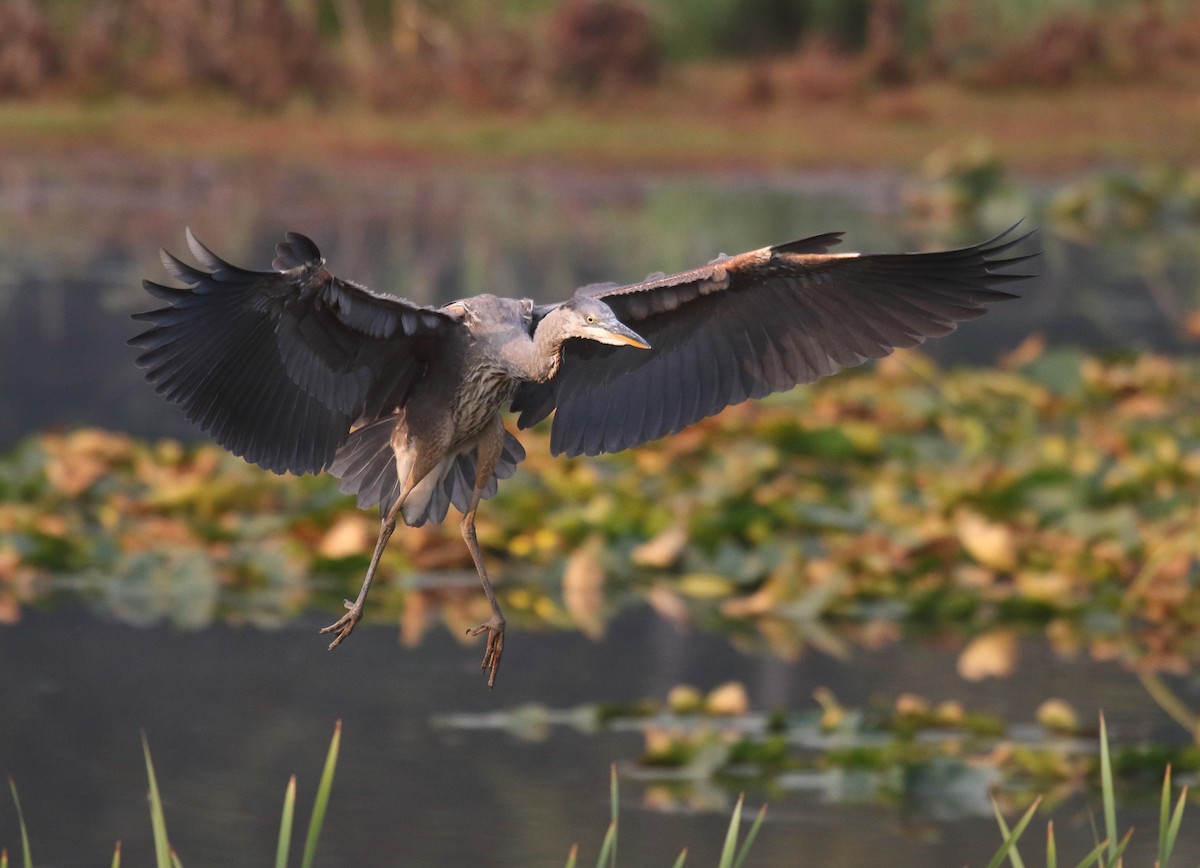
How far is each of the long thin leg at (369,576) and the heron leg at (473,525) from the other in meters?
0.10

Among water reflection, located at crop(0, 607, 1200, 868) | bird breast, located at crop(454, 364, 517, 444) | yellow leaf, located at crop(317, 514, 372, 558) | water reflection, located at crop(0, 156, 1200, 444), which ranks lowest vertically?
water reflection, located at crop(0, 607, 1200, 868)

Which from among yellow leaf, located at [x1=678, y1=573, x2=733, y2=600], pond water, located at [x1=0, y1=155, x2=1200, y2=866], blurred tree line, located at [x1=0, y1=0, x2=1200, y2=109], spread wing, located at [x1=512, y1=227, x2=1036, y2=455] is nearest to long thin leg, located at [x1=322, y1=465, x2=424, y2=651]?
spread wing, located at [x1=512, y1=227, x2=1036, y2=455]

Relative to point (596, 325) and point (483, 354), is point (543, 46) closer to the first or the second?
point (483, 354)

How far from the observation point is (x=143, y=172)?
22.4 m

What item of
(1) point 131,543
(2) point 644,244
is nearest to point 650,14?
(2) point 644,244

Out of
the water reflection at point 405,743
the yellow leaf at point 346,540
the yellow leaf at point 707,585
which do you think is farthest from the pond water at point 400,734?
the yellow leaf at point 346,540

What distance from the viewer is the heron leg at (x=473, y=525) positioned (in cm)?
326

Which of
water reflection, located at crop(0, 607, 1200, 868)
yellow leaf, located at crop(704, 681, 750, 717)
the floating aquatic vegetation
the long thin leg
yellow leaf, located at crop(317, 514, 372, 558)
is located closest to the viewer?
the long thin leg

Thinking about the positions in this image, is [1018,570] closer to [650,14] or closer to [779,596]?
[779,596]

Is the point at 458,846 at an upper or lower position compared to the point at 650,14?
lower

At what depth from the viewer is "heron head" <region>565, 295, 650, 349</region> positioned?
118 inches

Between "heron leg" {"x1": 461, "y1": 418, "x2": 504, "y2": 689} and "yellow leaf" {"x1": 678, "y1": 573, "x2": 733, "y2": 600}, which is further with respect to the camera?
"yellow leaf" {"x1": 678, "y1": 573, "x2": 733, "y2": 600}

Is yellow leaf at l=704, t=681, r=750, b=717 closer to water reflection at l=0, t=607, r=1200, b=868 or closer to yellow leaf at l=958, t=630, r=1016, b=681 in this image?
water reflection at l=0, t=607, r=1200, b=868

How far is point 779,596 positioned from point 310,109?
1639cm
